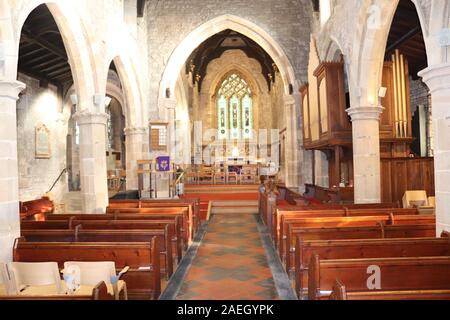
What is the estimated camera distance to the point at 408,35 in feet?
33.4

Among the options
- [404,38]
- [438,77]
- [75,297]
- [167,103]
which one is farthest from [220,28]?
[75,297]

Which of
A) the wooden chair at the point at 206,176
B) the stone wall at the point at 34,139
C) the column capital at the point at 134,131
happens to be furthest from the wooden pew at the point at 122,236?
the wooden chair at the point at 206,176

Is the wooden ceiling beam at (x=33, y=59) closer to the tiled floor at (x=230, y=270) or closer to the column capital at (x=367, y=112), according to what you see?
the tiled floor at (x=230, y=270)

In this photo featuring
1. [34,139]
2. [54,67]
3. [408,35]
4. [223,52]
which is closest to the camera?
[408,35]

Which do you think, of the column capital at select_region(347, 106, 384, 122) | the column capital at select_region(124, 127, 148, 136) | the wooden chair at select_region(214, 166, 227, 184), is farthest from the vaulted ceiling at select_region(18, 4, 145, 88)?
the column capital at select_region(347, 106, 384, 122)

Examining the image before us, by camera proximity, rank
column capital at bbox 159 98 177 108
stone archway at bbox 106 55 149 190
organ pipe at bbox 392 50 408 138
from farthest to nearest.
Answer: column capital at bbox 159 98 177 108, stone archway at bbox 106 55 149 190, organ pipe at bbox 392 50 408 138

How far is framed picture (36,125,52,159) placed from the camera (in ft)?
44.9

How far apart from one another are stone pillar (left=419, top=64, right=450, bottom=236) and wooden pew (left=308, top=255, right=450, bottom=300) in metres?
1.52

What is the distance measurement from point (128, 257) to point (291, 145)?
37.6 feet

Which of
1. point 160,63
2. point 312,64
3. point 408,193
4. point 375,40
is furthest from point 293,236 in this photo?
point 160,63

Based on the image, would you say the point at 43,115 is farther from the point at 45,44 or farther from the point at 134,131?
the point at 45,44

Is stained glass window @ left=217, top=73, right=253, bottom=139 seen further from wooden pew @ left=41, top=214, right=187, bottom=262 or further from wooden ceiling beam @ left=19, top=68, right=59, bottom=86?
wooden pew @ left=41, top=214, right=187, bottom=262

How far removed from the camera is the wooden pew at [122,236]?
5367 mm

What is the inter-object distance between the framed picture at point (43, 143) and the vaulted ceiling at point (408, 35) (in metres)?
11.7
